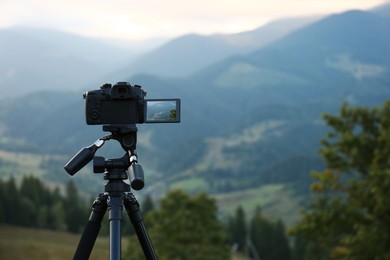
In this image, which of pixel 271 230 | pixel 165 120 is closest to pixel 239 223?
pixel 271 230

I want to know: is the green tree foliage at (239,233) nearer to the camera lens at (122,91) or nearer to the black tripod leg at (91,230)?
the black tripod leg at (91,230)

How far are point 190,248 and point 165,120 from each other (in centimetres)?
4439

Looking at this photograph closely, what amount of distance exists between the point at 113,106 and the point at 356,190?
21.5 metres

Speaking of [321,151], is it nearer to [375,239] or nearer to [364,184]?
[364,184]

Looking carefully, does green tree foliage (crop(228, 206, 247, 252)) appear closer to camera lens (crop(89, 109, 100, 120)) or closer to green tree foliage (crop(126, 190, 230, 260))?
green tree foliage (crop(126, 190, 230, 260))

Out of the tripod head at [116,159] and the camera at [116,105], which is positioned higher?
the camera at [116,105]

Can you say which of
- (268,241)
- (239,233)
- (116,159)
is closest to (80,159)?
(116,159)

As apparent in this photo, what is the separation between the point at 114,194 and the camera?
15.5 feet

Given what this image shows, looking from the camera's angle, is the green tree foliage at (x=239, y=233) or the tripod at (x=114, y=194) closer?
the tripod at (x=114, y=194)

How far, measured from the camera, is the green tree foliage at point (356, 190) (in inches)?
913

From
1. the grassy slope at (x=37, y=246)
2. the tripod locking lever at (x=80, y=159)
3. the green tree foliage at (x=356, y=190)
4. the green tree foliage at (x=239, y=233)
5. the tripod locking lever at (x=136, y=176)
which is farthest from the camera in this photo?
the green tree foliage at (x=239, y=233)

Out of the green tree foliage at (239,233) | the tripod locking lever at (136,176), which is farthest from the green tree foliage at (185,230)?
the green tree foliage at (239,233)

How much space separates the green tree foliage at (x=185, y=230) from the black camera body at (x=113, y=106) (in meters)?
41.8

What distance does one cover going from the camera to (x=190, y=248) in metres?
48.4
